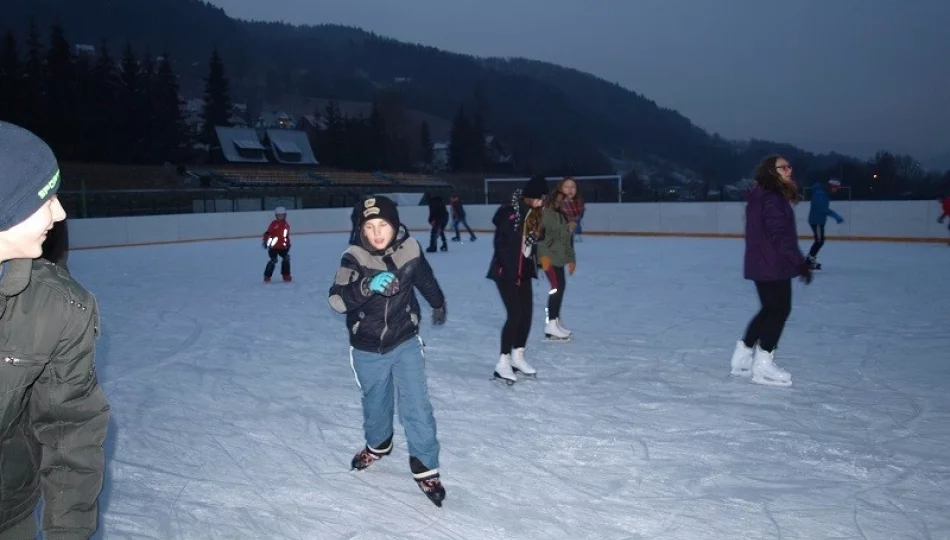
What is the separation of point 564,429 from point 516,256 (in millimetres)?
1166

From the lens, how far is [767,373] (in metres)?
4.89

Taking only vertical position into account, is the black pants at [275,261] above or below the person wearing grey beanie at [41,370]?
below

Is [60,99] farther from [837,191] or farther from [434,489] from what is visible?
[434,489]

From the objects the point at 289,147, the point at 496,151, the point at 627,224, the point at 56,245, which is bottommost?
the point at 627,224

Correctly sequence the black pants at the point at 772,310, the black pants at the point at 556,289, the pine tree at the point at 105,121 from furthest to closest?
the pine tree at the point at 105,121 → the black pants at the point at 556,289 → the black pants at the point at 772,310

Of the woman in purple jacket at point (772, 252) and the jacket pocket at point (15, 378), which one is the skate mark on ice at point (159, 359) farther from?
the woman in purple jacket at point (772, 252)

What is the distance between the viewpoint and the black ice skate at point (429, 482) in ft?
10.3

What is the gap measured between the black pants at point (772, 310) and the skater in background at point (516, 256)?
4.42 feet

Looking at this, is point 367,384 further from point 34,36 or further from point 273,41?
point 273,41

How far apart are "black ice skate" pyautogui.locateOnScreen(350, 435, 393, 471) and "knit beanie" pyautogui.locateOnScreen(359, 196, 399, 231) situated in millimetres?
988

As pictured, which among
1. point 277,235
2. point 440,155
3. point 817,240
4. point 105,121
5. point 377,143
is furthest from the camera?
point 440,155

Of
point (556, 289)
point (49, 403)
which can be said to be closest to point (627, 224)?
point (556, 289)

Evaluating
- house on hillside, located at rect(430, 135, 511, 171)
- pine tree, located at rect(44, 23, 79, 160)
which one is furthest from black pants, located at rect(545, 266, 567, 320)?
house on hillside, located at rect(430, 135, 511, 171)

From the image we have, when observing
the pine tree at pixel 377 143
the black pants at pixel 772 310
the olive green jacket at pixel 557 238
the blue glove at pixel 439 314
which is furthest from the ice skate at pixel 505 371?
the pine tree at pixel 377 143
